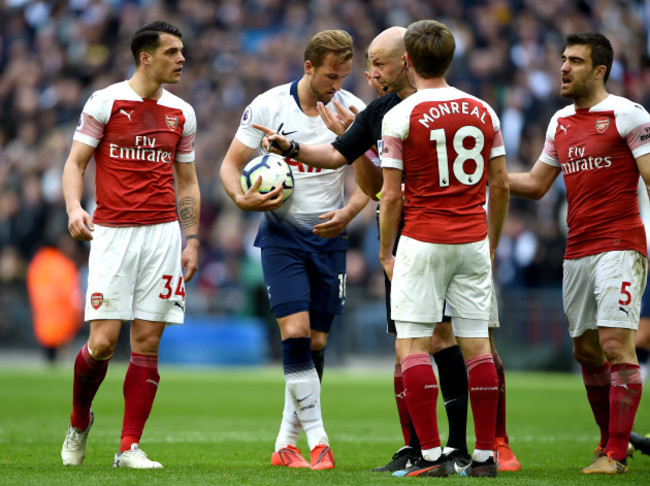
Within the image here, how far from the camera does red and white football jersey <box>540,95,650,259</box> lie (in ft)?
21.5

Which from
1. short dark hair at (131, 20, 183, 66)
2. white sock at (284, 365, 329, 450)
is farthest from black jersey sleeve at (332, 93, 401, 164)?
white sock at (284, 365, 329, 450)

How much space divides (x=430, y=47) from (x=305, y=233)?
1849mm

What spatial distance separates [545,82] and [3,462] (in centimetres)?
1392

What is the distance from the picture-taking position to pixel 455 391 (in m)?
6.30

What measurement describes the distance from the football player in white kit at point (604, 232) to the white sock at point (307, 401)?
1.74 m

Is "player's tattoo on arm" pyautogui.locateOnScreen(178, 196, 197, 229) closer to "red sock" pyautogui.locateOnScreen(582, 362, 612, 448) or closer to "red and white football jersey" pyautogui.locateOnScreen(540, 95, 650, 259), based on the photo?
"red and white football jersey" pyautogui.locateOnScreen(540, 95, 650, 259)

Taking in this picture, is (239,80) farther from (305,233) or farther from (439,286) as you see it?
(439,286)

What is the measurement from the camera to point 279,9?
24797 mm

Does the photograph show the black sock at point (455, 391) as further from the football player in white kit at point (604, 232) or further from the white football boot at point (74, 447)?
the white football boot at point (74, 447)

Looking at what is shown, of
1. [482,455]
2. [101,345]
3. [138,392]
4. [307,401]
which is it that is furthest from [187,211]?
[482,455]

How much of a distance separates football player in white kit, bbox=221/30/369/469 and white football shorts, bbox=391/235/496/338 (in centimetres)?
111

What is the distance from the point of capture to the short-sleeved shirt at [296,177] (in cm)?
716

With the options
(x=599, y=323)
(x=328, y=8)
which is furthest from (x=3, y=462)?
(x=328, y=8)

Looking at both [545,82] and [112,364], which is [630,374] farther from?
[112,364]
